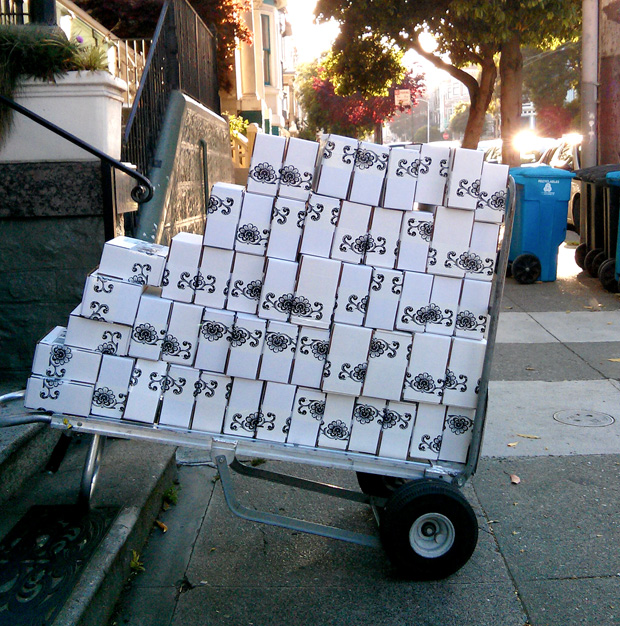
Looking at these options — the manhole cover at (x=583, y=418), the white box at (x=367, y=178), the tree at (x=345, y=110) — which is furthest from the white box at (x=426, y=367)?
the tree at (x=345, y=110)

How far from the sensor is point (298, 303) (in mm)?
3084

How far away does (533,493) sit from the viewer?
13.7 ft

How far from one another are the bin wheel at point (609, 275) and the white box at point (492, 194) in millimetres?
6744

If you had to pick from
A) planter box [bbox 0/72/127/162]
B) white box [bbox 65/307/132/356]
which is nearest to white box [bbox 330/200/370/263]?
white box [bbox 65/307/132/356]

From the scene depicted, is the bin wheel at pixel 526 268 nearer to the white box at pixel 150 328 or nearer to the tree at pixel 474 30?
the tree at pixel 474 30

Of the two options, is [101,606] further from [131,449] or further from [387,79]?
[387,79]

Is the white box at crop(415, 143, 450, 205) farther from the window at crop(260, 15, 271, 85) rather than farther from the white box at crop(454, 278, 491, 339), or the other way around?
the window at crop(260, 15, 271, 85)

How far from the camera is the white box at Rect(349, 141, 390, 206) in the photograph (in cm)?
306

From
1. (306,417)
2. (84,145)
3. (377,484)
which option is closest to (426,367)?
(306,417)

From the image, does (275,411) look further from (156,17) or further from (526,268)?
(156,17)

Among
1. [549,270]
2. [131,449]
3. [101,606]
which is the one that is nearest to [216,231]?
[101,606]

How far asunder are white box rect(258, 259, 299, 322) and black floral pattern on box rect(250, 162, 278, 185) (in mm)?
314

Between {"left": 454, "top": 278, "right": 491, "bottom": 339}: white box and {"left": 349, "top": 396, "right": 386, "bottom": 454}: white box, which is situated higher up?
{"left": 454, "top": 278, "right": 491, "bottom": 339}: white box

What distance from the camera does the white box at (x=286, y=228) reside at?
3.05m
